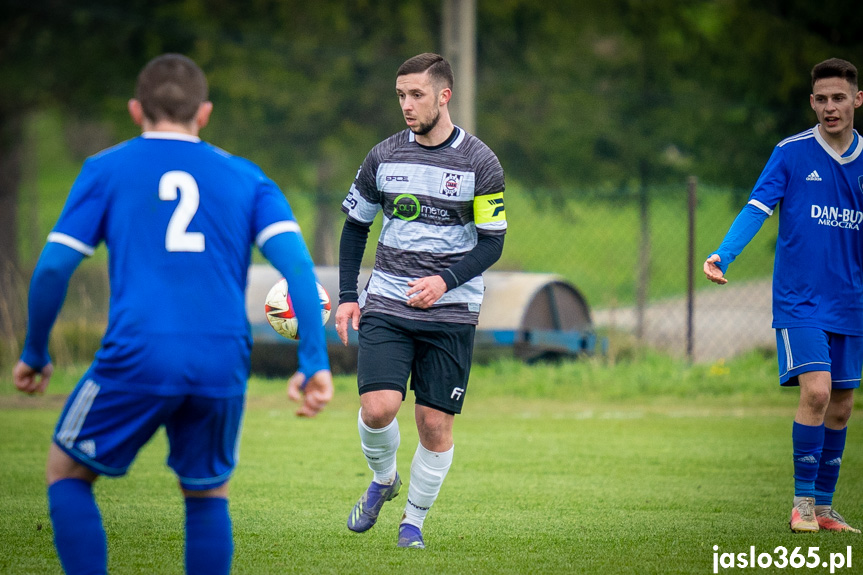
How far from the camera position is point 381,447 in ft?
15.8

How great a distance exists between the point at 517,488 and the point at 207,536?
127 inches

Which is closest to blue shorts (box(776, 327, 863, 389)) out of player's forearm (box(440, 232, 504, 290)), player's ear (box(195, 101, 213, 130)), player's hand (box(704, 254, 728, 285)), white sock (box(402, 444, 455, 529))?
player's hand (box(704, 254, 728, 285))

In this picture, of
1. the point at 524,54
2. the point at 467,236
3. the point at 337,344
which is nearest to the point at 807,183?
the point at 467,236

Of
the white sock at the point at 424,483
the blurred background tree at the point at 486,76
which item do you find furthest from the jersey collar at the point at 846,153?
the blurred background tree at the point at 486,76

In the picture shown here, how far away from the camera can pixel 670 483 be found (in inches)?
254

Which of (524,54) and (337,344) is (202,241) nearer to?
(337,344)

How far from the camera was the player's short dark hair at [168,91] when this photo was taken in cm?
320

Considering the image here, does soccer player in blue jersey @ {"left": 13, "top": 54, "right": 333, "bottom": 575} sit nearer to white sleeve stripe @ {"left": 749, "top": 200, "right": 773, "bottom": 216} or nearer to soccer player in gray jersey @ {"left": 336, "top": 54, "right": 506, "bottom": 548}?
soccer player in gray jersey @ {"left": 336, "top": 54, "right": 506, "bottom": 548}

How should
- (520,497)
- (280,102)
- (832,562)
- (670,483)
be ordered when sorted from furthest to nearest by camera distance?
(280,102) < (670,483) < (520,497) < (832,562)

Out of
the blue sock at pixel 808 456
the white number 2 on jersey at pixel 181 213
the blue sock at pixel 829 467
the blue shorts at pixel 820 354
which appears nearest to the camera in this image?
the white number 2 on jersey at pixel 181 213

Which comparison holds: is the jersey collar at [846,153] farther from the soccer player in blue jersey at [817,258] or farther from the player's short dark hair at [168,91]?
the player's short dark hair at [168,91]

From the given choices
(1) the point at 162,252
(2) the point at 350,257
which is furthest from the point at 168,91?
(2) the point at 350,257

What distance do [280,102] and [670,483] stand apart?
1193 centimetres

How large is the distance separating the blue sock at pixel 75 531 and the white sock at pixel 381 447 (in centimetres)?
173
